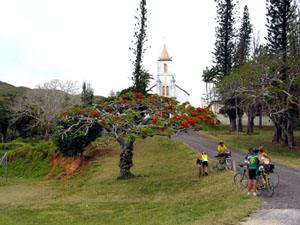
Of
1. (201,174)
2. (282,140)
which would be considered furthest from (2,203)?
(282,140)

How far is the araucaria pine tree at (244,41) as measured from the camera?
46969mm

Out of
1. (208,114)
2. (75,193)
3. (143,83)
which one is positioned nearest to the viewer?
(75,193)

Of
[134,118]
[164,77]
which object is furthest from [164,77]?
[134,118]

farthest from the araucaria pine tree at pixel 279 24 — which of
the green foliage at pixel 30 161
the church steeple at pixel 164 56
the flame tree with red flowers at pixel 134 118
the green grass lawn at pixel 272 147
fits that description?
the church steeple at pixel 164 56

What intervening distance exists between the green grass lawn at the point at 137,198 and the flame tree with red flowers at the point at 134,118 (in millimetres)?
2112

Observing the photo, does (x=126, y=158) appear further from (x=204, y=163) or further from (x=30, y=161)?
(x=30, y=161)

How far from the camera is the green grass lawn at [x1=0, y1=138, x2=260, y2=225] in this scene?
13523 millimetres

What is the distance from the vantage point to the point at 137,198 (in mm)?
18312

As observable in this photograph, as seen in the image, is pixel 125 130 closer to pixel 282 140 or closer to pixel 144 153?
pixel 144 153

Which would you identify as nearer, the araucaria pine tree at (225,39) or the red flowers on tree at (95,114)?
the red flowers on tree at (95,114)

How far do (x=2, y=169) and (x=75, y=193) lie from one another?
57.4ft

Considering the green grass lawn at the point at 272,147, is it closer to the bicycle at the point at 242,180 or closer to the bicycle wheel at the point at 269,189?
the bicycle at the point at 242,180

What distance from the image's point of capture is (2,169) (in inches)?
1462

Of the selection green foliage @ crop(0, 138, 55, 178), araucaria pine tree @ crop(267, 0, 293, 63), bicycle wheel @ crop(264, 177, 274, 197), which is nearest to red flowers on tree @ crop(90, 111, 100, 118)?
bicycle wheel @ crop(264, 177, 274, 197)
